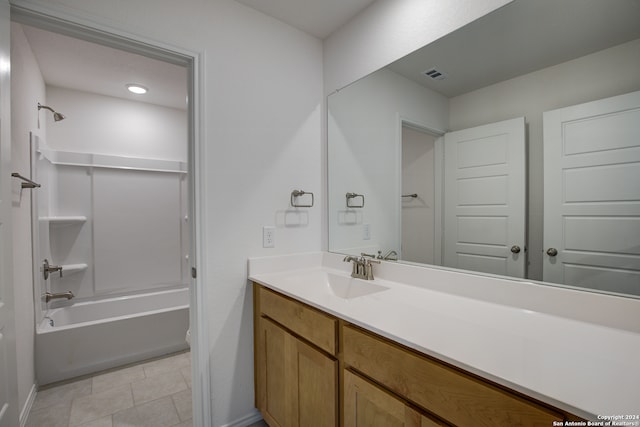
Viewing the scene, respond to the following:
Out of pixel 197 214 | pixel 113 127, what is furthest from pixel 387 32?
pixel 113 127

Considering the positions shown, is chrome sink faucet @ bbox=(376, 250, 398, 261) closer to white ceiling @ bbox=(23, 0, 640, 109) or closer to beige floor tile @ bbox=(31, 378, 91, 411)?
white ceiling @ bbox=(23, 0, 640, 109)

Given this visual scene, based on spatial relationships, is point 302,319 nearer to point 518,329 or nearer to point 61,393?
point 518,329

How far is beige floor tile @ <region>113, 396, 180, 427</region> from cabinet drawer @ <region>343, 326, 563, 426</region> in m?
1.44

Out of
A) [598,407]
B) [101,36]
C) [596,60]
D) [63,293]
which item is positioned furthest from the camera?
[63,293]

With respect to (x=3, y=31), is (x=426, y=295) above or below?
below

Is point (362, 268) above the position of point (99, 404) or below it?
above

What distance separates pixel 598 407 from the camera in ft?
1.68

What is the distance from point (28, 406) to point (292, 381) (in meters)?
1.81

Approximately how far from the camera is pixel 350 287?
5.21 feet

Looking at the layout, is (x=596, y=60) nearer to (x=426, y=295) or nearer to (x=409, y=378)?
(x=426, y=295)

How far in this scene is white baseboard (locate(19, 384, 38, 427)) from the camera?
66.4 inches

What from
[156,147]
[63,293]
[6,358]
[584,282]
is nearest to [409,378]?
[584,282]

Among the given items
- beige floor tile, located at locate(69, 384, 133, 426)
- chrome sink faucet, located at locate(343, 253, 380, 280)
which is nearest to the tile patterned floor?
beige floor tile, located at locate(69, 384, 133, 426)

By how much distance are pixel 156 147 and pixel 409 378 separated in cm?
336
